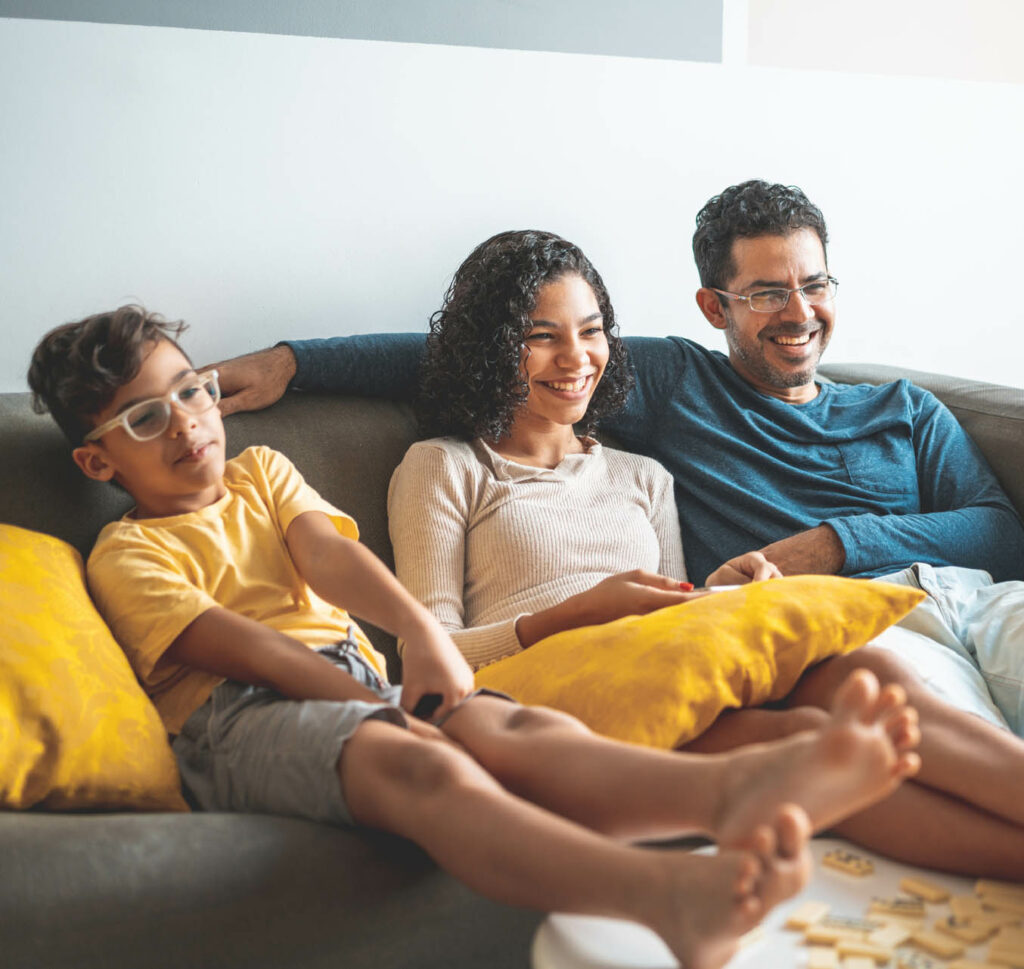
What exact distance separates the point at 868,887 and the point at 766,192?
1428 millimetres

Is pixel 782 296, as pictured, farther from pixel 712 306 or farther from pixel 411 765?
pixel 411 765

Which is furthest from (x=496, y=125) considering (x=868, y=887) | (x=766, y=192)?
(x=868, y=887)

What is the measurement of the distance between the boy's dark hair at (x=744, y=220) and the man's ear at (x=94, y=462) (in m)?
1.24

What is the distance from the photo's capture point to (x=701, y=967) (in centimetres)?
Answer: 90

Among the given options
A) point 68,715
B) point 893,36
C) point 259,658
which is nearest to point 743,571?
point 259,658

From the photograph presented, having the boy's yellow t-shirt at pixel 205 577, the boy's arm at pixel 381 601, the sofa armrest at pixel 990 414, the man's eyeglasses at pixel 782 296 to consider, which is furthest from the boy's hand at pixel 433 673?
the sofa armrest at pixel 990 414

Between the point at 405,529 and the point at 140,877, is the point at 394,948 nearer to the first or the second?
the point at 140,877

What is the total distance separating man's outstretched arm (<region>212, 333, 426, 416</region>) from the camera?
1.89m

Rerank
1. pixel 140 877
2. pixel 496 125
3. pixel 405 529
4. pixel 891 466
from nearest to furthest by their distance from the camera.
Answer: pixel 140 877 → pixel 405 529 → pixel 891 466 → pixel 496 125

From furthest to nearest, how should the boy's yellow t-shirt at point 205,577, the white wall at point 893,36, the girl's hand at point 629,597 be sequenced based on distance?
the white wall at point 893,36 < the girl's hand at point 629,597 < the boy's yellow t-shirt at point 205,577

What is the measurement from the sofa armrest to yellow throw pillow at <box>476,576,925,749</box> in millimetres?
834

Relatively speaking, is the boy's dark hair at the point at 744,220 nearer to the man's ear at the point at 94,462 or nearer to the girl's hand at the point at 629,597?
the girl's hand at the point at 629,597

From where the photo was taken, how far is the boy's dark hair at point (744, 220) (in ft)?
7.04

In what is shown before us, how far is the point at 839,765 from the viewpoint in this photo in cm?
91
